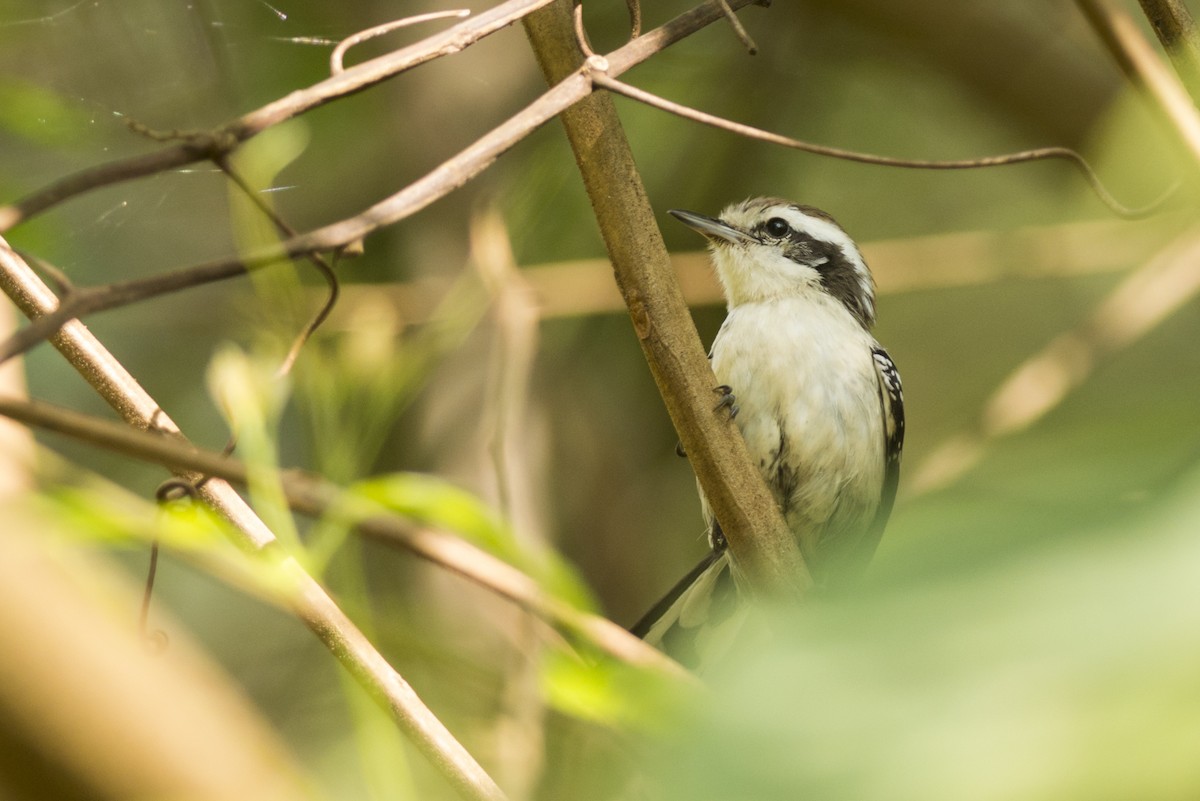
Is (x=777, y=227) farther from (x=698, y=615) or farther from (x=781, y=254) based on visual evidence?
(x=698, y=615)

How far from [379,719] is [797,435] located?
200cm

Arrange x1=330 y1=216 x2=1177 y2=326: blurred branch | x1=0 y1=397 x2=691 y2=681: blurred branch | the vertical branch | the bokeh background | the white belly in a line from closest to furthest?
x1=0 y1=397 x2=691 y2=681: blurred branch → the vertical branch → the bokeh background → the white belly → x1=330 y1=216 x2=1177 y2=326: blurred branch

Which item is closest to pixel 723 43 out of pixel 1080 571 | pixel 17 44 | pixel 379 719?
pixel 17 44

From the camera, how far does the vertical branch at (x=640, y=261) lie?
2.09 m

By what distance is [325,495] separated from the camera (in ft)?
4.46

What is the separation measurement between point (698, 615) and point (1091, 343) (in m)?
1.72

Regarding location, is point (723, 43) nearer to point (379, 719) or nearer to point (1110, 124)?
point (1110, 124)

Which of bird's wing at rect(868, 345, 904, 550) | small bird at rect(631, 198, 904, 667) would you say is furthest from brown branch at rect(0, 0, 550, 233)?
bird's wing at rect(868, 345, 904, 550)

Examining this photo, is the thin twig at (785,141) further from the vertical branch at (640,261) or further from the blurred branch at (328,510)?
the blurred branch at (328,510)

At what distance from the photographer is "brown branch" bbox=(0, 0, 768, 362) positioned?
123 centimetres

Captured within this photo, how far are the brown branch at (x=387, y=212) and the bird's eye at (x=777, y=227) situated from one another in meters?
2.05

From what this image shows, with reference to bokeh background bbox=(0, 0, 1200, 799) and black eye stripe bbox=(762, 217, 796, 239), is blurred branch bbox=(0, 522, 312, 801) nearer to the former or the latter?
bokeh background bbox=(0, 0, 1200, 799)

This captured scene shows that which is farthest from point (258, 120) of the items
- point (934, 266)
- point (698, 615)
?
point (934, 266)

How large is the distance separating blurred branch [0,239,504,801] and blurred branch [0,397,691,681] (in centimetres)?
5
